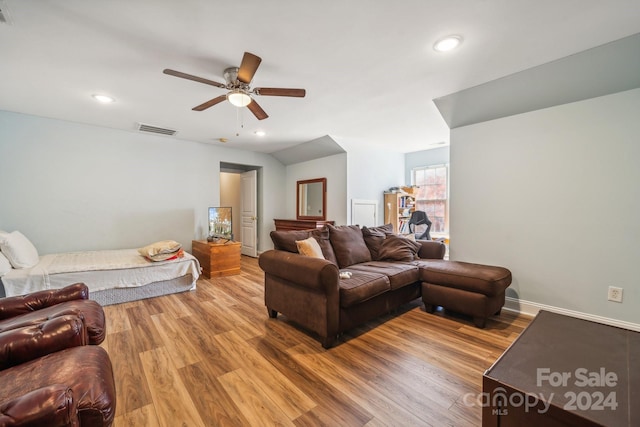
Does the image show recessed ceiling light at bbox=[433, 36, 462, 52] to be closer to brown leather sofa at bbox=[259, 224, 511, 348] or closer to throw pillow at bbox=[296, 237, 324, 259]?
brown leather sofa at bbox=[259, 224, 511, 348]

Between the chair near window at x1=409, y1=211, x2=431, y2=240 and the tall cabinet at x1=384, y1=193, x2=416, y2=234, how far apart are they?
0.93 ft

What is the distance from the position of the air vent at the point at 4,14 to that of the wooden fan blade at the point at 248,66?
1.40 metres

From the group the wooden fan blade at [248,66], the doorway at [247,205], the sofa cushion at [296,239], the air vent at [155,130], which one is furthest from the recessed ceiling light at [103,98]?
the doorway at [247,205]

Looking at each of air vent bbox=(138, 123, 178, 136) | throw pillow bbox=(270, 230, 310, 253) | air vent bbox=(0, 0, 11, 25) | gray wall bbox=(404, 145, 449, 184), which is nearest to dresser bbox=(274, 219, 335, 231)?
throw pillow bbox=(270, 230, 310, 253)

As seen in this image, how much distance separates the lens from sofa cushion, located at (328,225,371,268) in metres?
3.08

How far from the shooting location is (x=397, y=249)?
3.34 metres

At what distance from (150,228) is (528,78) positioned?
5620 millimetres

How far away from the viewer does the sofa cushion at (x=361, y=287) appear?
225cm

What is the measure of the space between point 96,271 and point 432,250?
4255mm

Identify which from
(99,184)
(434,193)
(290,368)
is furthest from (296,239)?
(434,193)

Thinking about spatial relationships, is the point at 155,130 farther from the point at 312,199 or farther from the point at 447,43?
the point at 447,43

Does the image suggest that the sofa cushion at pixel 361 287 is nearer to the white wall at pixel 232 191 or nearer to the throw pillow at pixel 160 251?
the throw pillow at pixel 160 251

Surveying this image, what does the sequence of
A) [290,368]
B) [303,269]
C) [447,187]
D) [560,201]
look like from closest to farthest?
[290,368] < [303,269] < [560,201] < [447,187]

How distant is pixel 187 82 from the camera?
264cm
